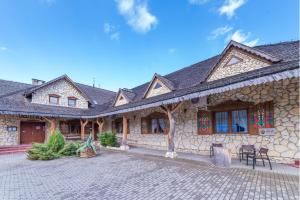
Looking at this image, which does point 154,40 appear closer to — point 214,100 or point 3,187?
point 214,100

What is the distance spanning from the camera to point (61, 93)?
15625 mm

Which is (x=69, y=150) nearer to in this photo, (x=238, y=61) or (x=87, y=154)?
(x=87, y=154)

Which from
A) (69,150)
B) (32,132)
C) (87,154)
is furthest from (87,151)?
(32,132)

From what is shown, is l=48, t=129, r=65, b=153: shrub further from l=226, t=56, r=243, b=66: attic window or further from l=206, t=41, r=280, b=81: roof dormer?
l=226, t=56, r=243, b=66: attic window

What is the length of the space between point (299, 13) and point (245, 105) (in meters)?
3.49

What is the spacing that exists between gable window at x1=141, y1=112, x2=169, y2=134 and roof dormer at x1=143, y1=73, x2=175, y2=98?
1.41m

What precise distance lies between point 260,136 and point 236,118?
1.19 metres

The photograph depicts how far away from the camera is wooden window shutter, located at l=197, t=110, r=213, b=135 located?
8.02 metres

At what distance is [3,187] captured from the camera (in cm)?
438

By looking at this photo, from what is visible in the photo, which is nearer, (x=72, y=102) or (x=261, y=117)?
(x=261, y=117)

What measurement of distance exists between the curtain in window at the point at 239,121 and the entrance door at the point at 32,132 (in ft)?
48.5

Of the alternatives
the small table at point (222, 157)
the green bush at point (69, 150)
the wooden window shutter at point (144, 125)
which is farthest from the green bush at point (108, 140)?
the small table at point (222, 157)

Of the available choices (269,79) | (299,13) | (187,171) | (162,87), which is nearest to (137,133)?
(162,87)

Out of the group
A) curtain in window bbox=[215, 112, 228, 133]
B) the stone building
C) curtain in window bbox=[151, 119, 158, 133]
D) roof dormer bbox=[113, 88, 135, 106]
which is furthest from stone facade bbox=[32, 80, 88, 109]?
curtain in window bbox=[215, 112, 228, 133]
